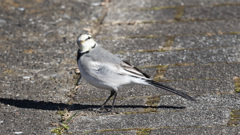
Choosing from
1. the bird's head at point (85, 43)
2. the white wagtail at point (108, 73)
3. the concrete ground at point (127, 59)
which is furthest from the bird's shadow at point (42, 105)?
the bird's head at point (85, 43)

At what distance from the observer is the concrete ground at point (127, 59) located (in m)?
3.44

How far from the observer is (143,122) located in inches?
134

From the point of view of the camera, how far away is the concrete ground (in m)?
3.44

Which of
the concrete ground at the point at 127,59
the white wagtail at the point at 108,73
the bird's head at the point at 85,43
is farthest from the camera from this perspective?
the bird's head at the point at 85,43

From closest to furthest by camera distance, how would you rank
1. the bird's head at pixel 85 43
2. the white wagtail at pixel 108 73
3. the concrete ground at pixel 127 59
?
the concrete ground at pixel 127 59 → the white wagtail at pixel 108 73 → the bird's head at pixel 85 43

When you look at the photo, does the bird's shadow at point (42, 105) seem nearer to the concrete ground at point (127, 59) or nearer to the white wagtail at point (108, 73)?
the concrete ground at point (127, 59)

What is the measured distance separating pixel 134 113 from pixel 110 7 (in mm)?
3010

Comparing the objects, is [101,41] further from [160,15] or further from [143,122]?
[143,122]

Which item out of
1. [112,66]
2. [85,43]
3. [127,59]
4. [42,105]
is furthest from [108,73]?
[127,59]

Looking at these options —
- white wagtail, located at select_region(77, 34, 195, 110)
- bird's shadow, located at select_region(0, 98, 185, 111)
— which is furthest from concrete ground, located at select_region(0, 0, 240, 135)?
white wagtail, located at select_region(77, 34, 195, 110)

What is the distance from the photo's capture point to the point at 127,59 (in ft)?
15.7

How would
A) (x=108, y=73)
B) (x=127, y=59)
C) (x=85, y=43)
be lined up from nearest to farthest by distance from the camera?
(x=108, y=73)
(x=85, y=43)
(x=127, y=59)

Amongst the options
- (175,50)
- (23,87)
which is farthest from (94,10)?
(23,87)

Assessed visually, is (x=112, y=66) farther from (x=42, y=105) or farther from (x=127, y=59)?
(x=127, y=59)
